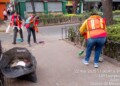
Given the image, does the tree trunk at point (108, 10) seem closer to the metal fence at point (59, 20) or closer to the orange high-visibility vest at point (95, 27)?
the orange high-visibility vest at point (95, 27)

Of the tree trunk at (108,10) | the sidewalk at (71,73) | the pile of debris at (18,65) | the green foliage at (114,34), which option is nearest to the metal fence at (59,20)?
the tree trunk at (108,10)

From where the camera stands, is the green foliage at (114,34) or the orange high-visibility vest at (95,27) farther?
the green foliage at (114,34)

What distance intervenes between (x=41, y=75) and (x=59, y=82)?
0.77 m

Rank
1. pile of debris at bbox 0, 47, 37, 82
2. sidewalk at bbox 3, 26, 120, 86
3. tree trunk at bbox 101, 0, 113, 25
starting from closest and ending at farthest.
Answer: pile of debris at bbox 0, 47, 37, 82 → sidewalk at bbox 3, 26, 120, 86 → tree trunk at bbox 101, 0, 113, 25

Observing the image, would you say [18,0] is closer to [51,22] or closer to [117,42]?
[51,22]

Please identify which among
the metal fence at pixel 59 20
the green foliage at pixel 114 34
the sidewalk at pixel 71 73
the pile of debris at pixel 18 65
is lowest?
the metal fence at pixel 59 20

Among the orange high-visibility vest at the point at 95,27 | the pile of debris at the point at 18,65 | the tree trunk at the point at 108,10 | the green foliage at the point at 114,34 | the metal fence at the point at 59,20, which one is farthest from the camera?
the metal fence at the point at 59,20

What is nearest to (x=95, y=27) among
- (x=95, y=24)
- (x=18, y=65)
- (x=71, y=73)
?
(x=95, y=24)

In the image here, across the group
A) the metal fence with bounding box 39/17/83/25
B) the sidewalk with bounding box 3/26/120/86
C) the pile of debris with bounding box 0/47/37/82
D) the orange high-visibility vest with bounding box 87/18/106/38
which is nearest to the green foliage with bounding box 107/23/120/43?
the sidewalk with bounding box 3/26/120/86

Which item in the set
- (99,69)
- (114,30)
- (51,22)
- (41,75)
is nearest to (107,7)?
(114,30)

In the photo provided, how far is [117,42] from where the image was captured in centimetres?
777

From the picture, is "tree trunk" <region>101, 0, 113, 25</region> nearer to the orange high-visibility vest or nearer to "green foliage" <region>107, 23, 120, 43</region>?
"green foliage" <region>107, 23, 120, 43</region>

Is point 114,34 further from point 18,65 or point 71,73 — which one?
point 18,65

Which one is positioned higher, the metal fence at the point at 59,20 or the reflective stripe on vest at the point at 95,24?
the reflective stripe on vest at the point at 95,24
